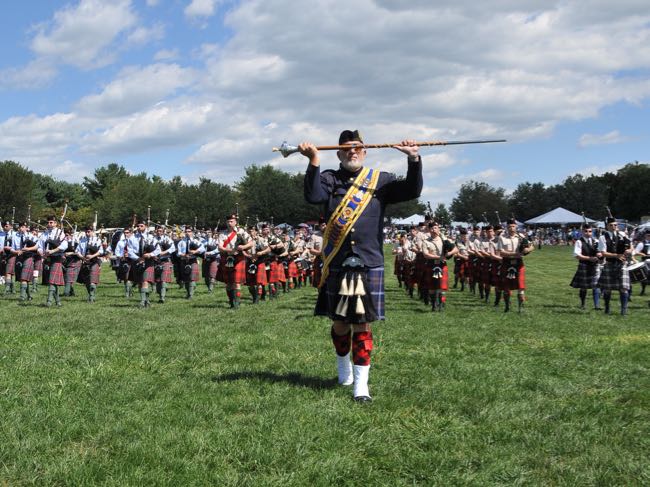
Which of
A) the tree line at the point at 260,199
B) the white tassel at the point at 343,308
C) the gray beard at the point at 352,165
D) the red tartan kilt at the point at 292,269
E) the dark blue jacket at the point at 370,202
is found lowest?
the red tartan kilt at the point at 292,269

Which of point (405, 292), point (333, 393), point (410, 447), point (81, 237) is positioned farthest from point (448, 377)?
point (81, 237)

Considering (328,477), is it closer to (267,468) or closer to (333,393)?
(267,468)

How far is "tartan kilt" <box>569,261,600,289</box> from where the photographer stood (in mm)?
14352

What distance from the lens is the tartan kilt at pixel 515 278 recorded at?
13.5 metres

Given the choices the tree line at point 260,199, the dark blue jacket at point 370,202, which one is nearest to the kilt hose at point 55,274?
the dark blue jacket at point 370,202

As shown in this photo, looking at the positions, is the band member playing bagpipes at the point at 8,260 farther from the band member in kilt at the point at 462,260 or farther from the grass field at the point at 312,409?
the band member in kilt at the point at 462,260

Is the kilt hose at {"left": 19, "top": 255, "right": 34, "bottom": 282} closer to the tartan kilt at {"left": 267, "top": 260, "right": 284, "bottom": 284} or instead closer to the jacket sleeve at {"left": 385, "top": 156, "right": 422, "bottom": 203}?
the tartan kilt at {"left": 267, "top": 260, "right": 284, "bottom": 284}

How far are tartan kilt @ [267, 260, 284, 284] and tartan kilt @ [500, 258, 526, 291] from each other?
5844 mm

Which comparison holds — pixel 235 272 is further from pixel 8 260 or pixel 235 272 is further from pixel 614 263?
pixel 614 263

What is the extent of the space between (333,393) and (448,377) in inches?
53.7

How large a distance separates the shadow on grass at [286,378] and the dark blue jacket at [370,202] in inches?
43.5

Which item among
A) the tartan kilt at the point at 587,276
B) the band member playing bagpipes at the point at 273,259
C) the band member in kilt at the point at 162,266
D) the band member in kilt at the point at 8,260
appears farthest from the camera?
the band member in kilt at the point at 8,260

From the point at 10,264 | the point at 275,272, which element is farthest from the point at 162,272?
the point at 10,264

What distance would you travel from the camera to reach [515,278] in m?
13.5
